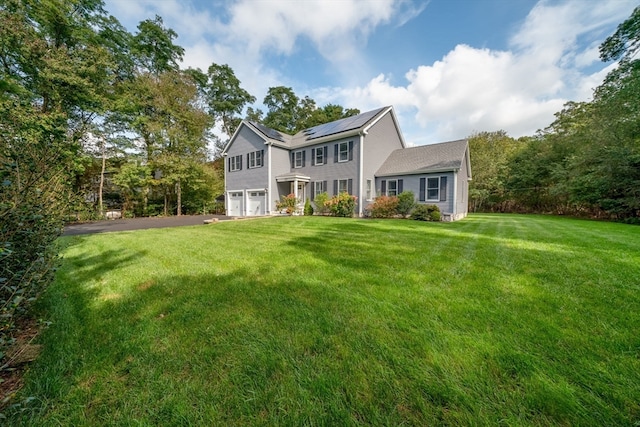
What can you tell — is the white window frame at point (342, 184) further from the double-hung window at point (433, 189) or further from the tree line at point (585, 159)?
the tree line at point (585, 159)

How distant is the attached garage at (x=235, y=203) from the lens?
20.4m

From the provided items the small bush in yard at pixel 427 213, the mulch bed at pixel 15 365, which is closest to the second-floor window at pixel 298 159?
the small bush in yard at pixel 427 213

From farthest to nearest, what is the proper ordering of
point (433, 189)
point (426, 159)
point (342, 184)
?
point (342, 184) < point (426, 159) < point (433, 189)

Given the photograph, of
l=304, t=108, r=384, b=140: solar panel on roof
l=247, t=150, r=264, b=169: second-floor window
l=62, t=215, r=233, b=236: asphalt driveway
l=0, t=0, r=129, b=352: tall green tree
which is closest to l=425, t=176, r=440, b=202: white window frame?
l=304, t=108, r=384, b=140: solar panel on roof

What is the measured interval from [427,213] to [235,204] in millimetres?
15740

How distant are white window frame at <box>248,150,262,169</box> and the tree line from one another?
22479 mm

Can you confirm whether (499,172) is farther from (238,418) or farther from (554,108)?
(238,418)

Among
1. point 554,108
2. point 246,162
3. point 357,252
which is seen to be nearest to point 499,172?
point 554,108

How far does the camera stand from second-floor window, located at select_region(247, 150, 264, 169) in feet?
60.7

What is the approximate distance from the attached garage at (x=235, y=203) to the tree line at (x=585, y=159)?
2472 centimetres

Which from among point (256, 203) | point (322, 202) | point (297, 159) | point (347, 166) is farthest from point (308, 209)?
point (256, 203)

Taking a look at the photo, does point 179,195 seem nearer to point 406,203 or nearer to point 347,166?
point 347,166

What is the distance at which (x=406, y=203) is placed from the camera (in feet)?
43.7

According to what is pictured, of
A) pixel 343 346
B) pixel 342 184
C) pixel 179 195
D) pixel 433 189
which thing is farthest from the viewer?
pixel 179 195
